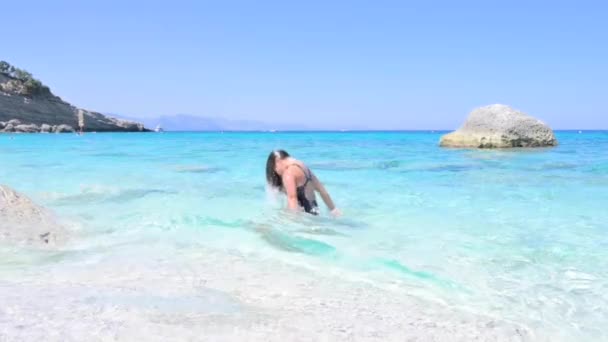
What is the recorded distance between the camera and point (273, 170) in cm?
669

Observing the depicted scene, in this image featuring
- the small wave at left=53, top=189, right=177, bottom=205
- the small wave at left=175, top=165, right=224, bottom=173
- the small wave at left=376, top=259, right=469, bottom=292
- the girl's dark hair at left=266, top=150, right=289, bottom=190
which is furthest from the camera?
the small wave at left=175, top=165, right=224, bottom=173

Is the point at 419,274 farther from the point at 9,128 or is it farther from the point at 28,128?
the point at 9,128

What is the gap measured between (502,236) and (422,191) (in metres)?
4.11

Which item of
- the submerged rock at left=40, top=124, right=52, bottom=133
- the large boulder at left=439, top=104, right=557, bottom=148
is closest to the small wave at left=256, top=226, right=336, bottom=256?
the large boulder at left=439, top=104, right=557, bottom=148

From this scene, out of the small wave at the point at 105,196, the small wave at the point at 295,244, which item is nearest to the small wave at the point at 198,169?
the small wave at the point at 105,196

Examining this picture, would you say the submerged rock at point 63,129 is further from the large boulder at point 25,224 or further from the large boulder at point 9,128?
the large boulder at point 25,224

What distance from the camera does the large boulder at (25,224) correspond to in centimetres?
465

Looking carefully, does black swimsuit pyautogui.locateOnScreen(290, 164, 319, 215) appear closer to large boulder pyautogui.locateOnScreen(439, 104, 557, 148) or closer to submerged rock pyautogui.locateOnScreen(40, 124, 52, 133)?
large boulder pyautogui.locateOnScreen(439, 104, 557, 148)

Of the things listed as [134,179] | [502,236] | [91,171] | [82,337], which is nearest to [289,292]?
[82,337]

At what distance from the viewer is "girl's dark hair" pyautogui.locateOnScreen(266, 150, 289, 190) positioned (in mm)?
6609

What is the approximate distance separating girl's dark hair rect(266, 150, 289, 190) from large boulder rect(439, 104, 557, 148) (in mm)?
18983

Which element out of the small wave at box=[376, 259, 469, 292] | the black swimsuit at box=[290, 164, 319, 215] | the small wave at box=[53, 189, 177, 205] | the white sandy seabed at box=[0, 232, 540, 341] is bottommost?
the small wave at box=[53, 189, 177, 205]

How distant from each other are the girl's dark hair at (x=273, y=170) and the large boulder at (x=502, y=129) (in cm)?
1898

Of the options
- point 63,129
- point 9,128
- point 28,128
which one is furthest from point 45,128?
point 9,128
